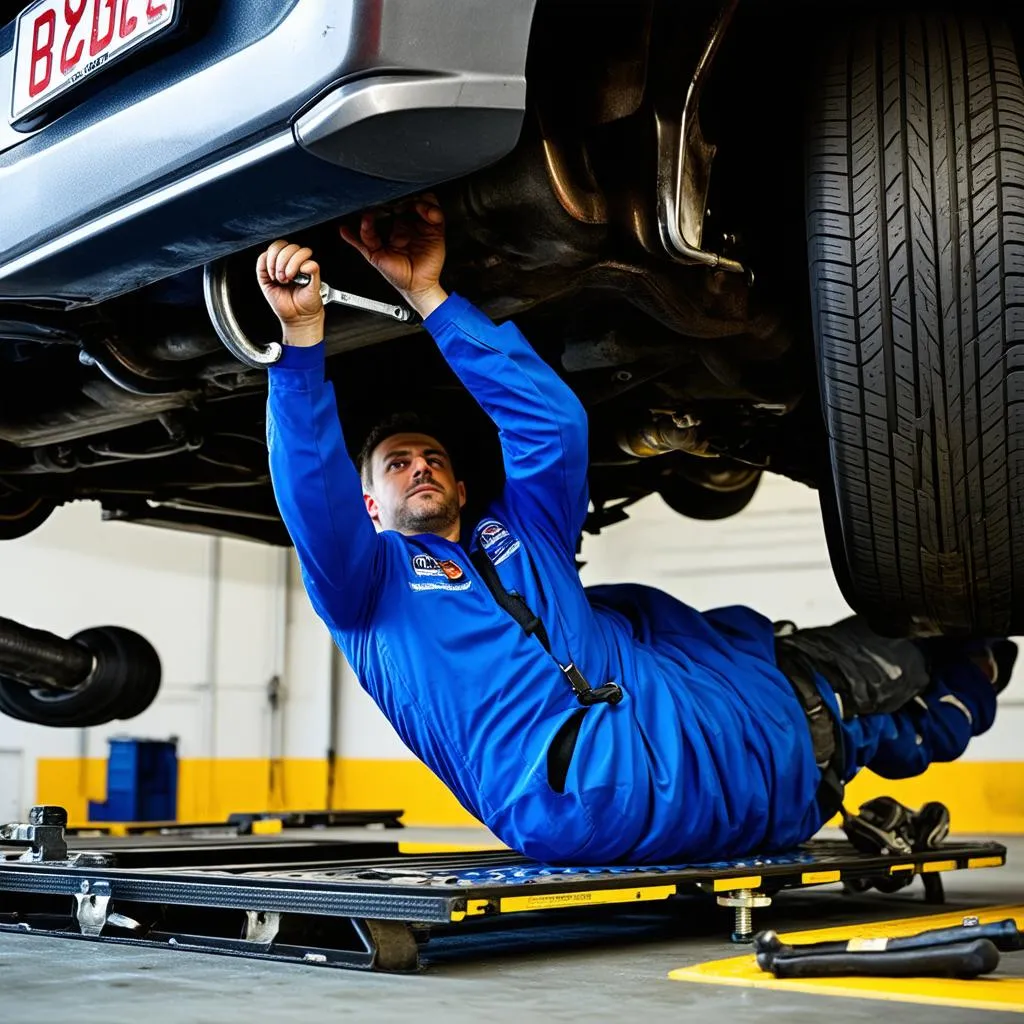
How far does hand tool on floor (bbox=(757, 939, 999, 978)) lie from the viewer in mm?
1534

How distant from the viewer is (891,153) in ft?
5.76

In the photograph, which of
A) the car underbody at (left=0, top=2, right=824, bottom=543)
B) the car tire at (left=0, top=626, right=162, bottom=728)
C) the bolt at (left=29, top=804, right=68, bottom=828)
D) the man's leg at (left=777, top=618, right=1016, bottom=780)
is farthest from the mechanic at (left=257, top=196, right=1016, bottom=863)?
the car tire at (left=0, top=626, right=162, bottom=728)

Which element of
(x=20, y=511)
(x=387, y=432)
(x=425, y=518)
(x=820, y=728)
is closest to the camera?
(x=425, y=518)

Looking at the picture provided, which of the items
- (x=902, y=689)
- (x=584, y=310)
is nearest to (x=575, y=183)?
(x=584, y=310)

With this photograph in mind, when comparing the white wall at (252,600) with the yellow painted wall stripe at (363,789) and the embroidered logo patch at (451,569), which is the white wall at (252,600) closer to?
the yellow painted wall stripe at (363,789)

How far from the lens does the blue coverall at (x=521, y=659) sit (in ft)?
6.50

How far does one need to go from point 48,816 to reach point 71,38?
4.67 feet

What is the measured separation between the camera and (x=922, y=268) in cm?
175

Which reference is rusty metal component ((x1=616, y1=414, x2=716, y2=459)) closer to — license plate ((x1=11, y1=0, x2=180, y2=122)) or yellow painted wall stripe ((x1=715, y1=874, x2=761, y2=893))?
yellow painted wall stripe ((x1=715, y1=874, x2=761, y2=893))

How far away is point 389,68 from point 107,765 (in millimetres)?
6208

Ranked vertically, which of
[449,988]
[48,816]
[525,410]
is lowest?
[449,988]

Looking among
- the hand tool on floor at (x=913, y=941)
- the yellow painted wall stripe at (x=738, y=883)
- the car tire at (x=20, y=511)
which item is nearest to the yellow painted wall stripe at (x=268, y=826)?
the car tire at (x=20, y=511)

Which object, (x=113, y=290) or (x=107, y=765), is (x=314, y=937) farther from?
(x=107, y=765)

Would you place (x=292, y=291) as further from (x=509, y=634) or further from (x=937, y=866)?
(x=937, y=866)
